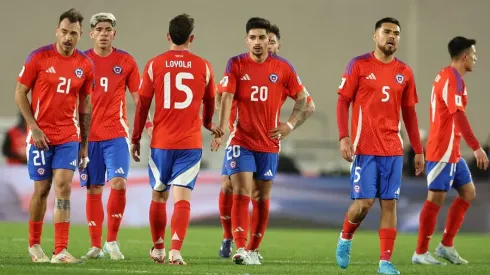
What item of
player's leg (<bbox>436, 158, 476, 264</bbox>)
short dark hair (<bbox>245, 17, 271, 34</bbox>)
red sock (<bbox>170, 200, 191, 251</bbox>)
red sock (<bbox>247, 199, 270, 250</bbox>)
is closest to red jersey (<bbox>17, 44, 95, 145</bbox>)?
red sock (<bbox>170, 200, 191, 251</bbox>)

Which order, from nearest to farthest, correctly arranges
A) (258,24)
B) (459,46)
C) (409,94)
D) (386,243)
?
(386,243) → (409,94) → (258,24) → (459,46)

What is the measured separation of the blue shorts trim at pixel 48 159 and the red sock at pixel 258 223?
221 cm

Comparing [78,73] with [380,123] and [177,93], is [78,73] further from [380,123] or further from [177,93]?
[380,123]

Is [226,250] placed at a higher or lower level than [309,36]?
lower

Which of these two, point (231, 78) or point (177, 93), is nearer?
point (177, 93)

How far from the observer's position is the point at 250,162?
10352 millimetres

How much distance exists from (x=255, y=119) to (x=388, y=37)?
1745 millimetres

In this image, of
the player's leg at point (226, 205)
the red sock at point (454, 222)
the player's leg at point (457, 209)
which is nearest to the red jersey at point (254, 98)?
the player's leg at point (226, 205)

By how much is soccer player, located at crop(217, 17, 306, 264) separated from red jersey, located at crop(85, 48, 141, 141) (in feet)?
3.55

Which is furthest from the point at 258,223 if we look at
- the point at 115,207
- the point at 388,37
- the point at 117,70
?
the point at 388,37

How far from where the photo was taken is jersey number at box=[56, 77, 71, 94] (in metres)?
9.23

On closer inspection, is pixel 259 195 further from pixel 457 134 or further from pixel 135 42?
pixel 135 42

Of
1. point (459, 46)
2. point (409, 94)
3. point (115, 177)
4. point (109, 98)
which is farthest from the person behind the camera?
point (459, 46)

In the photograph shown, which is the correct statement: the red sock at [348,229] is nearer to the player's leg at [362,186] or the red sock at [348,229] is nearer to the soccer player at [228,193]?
Result: the player's leg at [362,186]
